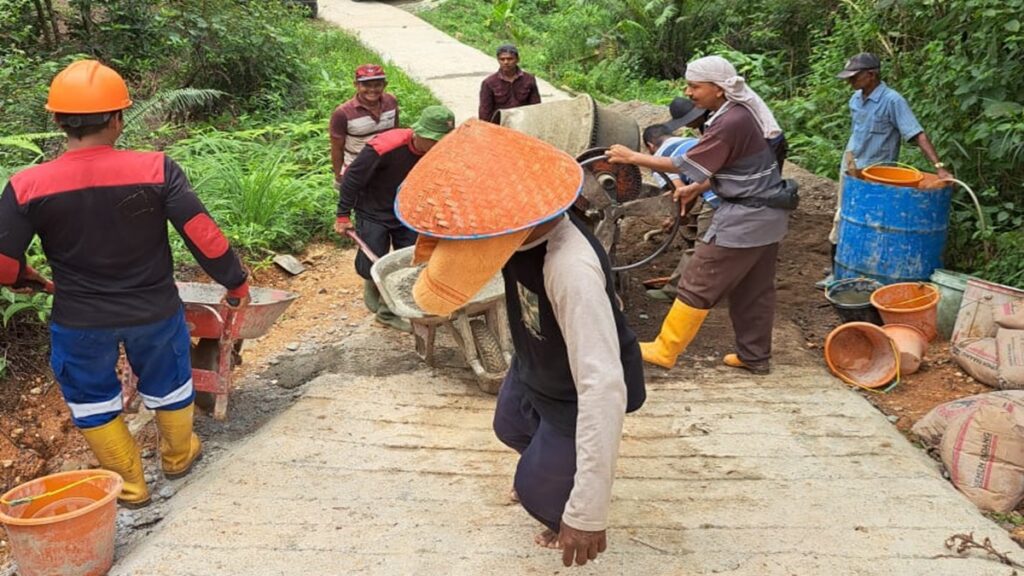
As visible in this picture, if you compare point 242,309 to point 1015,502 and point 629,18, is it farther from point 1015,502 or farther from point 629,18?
point 629,18

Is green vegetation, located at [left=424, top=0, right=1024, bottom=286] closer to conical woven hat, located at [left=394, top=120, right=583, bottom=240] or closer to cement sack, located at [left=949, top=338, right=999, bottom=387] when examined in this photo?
cement sack, located at [left=949, top=338, right=999, bottom=387]

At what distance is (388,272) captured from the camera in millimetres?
5168

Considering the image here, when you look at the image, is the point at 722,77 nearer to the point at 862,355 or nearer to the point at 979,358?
the point at 862,355

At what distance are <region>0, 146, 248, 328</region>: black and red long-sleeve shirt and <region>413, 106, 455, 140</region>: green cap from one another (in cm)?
176

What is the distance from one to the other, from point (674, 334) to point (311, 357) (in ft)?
7.09

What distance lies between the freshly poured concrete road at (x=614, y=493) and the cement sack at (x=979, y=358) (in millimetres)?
803

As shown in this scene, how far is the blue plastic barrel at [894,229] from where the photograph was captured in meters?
6.04

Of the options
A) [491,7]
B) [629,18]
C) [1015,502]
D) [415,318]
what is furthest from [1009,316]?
[491,7]

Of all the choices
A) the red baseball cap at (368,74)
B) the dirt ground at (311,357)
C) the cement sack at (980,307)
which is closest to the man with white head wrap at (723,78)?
the dirt ground at (311,357)

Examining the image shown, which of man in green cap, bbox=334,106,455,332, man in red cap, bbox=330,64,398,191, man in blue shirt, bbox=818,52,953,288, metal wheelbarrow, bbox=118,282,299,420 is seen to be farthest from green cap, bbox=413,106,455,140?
man in blue shirt, bbox=818,52,953,288

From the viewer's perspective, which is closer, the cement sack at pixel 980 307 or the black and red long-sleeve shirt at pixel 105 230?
the black and red long-sleeve shirt at pixel 105 230

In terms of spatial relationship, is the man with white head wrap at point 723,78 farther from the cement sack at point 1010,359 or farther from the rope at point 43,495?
the rope at point 43,495

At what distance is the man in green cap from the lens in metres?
5.29

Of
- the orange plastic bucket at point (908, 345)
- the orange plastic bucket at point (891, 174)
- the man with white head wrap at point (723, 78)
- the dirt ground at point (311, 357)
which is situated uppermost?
the man with white head wrap at point (723, 78)
